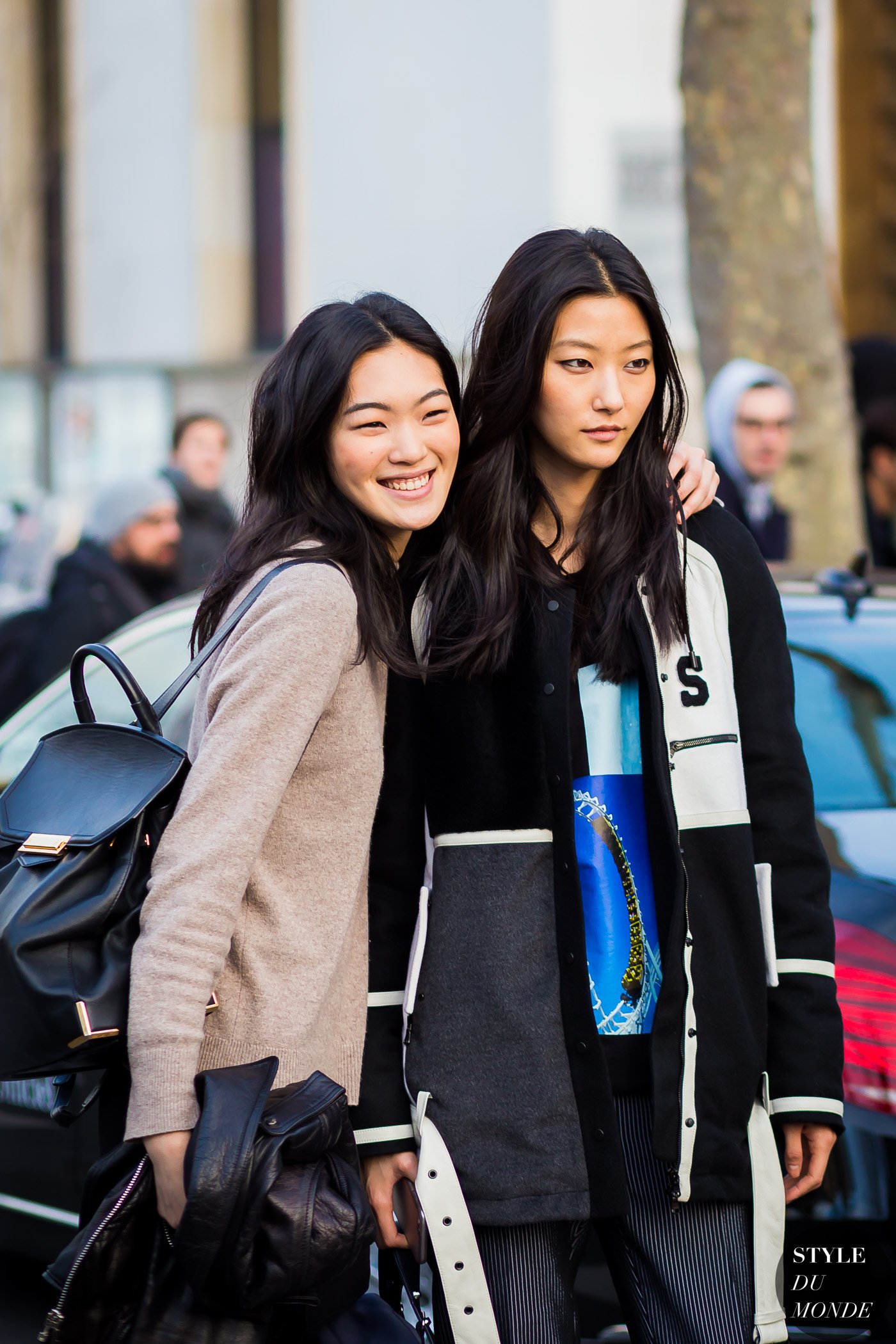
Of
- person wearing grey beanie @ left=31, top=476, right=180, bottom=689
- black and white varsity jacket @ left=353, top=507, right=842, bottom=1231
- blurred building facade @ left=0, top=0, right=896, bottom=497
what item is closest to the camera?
black and white varsity jacket @ left=353, top=507, right=842, bottom=1231

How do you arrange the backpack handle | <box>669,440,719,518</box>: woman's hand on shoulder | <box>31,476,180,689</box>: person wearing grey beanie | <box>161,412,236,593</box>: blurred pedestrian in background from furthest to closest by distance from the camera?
<box>161,412,236,593</box>: blurred pedestrian in background → <box>31,476,180,689</box>: person wearing grey beanie → <box>669,440,719,518</box>: woman's hand on shoulder → the backpack handle

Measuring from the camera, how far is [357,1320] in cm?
198

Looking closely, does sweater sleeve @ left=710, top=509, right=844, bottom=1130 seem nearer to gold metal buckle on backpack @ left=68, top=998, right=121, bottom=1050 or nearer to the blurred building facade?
gold metal buckle on backpack @ left=68, top=998, right=121, bottom=1050

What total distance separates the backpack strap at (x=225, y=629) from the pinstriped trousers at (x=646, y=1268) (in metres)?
0.81

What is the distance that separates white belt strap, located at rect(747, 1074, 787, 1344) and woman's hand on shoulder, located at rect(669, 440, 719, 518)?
32.0 inches

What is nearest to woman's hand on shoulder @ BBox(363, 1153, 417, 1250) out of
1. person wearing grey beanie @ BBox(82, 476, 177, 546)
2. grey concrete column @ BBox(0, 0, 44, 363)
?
person wearing grey beanie @ BBox(82, 476, 177, 546)

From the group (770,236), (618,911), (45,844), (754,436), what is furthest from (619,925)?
(770,236)

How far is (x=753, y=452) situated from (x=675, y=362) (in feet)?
13.8

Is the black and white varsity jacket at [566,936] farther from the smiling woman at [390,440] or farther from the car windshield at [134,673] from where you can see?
the car windshield at [134,673]

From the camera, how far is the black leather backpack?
5.91 ft

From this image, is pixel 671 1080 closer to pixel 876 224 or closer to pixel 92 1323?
Result: pixel 92 1323

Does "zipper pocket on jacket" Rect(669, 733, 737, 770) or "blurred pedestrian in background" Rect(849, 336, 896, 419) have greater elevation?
"blurred pedestrian in background" Rect(849, 336, 896, 419)

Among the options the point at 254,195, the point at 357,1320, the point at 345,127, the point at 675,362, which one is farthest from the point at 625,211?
the point at 357,1320

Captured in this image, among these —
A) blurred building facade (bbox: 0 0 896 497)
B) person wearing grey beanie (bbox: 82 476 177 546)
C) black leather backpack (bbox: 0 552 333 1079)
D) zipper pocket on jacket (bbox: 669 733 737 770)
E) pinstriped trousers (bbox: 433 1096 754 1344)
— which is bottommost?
pinstriped trousers (bbox: 433 1096 754 1344)
